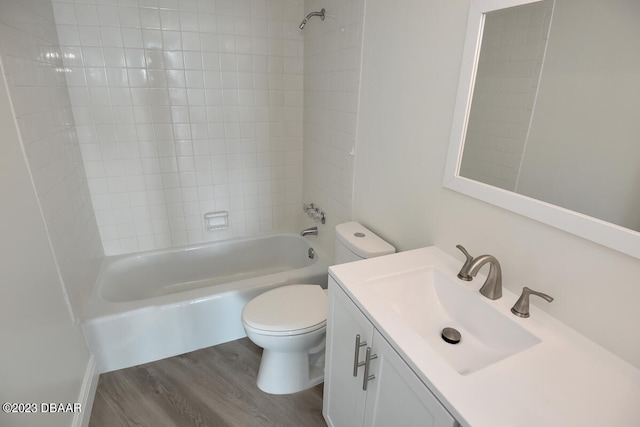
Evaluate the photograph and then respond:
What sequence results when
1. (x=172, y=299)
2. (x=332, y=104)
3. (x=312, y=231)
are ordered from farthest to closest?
1. (x=312, y=231)
2. (x=332, y=104)
3. (x=172, y=299)

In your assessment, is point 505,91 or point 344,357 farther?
point 344,357

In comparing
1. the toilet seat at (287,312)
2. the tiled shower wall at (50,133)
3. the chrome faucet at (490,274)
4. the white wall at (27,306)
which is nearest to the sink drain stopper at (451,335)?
the chrome faucet at (490,274)

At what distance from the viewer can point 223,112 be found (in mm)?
2357

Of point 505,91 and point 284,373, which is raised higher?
point 505,91

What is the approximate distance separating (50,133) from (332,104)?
4.87 ft

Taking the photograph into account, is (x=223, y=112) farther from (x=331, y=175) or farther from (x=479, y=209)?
(x=479, y=209)

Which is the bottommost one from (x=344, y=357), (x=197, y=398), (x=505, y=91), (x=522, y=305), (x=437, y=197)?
(x=197, y=398)

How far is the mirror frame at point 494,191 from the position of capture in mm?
757

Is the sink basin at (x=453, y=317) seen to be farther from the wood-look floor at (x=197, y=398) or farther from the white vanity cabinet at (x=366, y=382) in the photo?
the wood-look floor at (x=197, y=398)

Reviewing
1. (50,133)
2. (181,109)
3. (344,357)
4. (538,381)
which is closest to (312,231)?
(181,109)

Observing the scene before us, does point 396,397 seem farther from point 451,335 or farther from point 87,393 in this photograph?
point 87,393

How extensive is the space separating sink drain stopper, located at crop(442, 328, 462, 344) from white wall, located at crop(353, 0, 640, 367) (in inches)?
8.8

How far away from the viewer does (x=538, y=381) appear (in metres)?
0.72

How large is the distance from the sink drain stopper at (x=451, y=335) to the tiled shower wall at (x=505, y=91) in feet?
1.57
